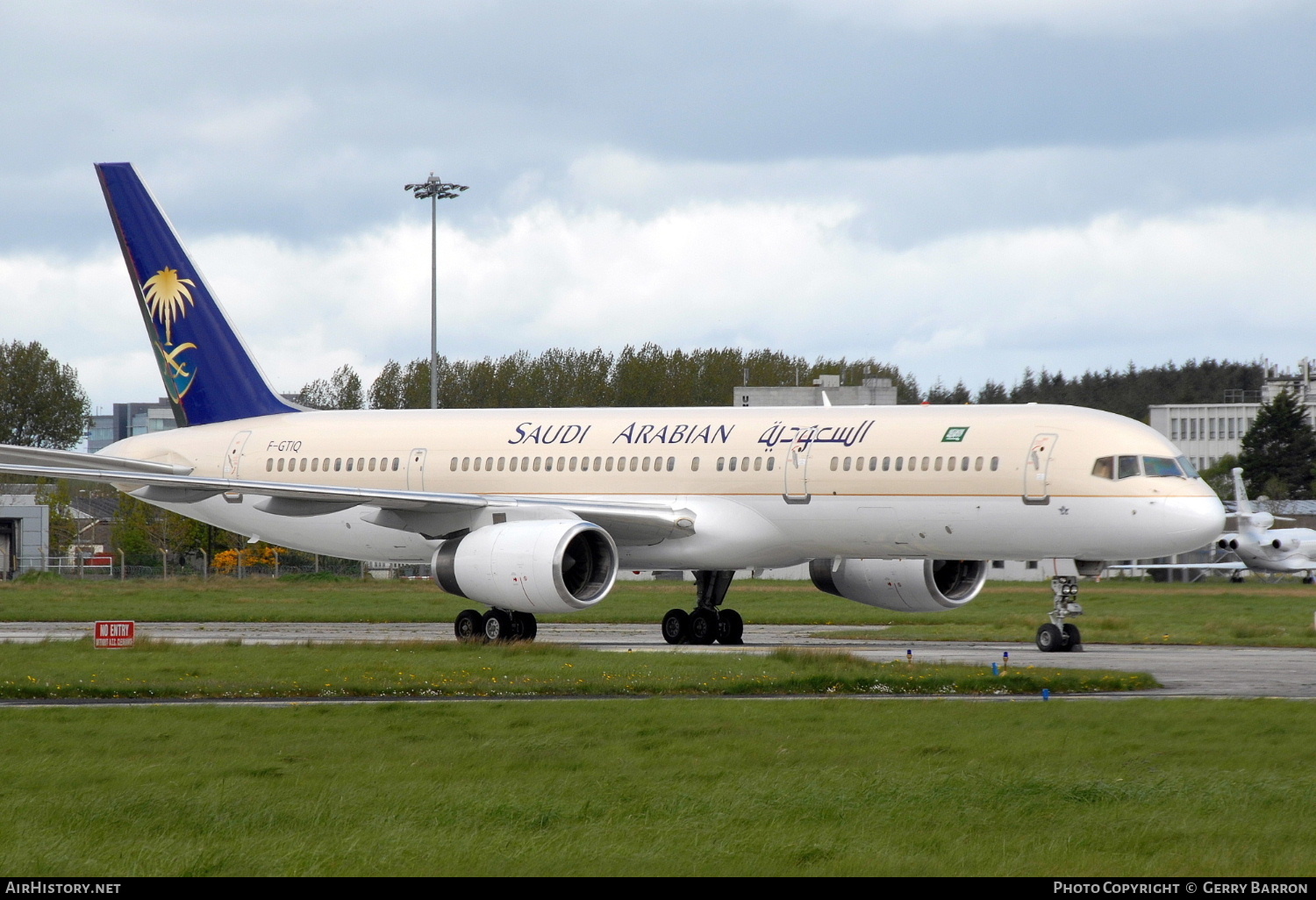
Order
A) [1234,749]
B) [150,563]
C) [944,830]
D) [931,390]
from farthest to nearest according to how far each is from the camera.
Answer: [931,390] < [150,563] < [1234,749] < [944,830]

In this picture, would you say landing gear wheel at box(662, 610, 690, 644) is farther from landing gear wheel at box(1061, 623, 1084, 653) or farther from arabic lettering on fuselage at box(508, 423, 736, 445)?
landing gear wheel at box(1061, 623, 1084, 653)

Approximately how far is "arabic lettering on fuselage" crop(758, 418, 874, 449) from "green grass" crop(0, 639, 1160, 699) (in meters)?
5.11

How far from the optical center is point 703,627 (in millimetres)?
32156

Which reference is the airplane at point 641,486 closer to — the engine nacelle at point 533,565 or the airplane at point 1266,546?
the engine nacelle at point 533,565

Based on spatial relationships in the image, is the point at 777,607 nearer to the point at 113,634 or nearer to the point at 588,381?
the point at 113,634

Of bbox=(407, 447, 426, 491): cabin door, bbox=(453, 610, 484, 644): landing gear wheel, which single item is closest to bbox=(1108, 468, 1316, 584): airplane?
bbox=(407, 447, 426, 491): cabin door

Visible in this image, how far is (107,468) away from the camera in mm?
33688

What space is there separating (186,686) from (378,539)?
1361 cm

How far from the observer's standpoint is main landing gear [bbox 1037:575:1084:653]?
92.7 ft

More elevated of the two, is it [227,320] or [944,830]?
[227,320]

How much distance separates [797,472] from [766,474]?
66 centimetres

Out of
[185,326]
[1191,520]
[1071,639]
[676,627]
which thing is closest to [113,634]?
[676,627]
